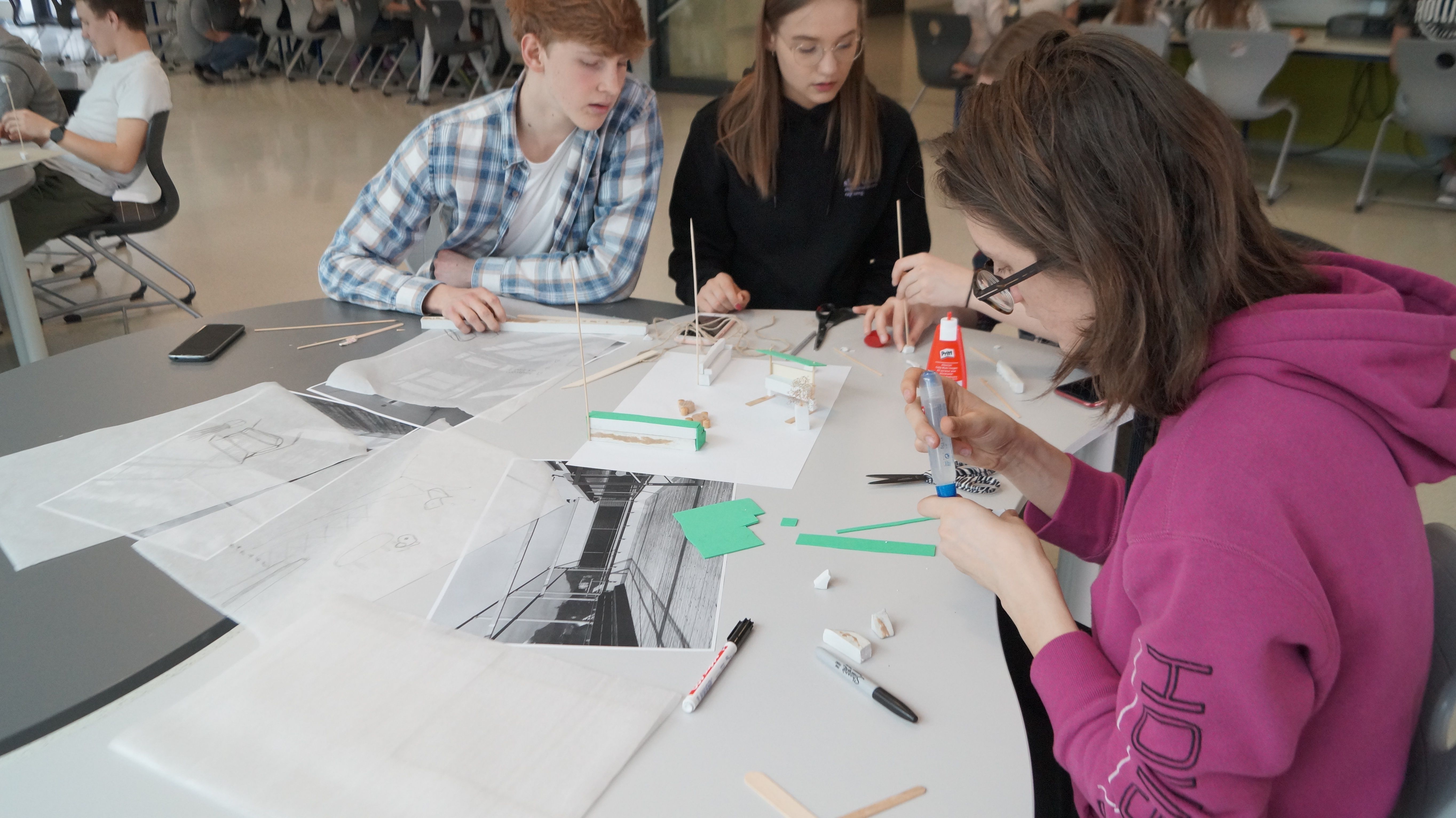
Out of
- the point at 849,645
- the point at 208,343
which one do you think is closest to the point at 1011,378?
the point at 849,645

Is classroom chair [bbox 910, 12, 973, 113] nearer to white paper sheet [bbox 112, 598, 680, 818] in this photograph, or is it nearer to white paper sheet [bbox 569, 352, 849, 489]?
white paper sheet [bbox 569, 352, 849, 489]

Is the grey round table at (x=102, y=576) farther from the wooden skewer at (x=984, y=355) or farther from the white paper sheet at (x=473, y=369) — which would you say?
the wooden skewer at (x=984, y=355)

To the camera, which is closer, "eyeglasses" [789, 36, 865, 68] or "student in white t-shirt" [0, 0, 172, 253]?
"eyeglasses" [789, 36, 865, 68]

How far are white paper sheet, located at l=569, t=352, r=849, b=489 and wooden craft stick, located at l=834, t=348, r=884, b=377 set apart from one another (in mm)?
38

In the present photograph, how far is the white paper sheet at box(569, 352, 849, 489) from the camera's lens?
128 centimetres

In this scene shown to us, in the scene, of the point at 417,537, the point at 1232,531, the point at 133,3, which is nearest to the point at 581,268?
the point at 417,537

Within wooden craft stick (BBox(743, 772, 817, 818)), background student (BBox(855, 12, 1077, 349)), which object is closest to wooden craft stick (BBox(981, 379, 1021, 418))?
background student (BBox(855, 12, 1077, 349))

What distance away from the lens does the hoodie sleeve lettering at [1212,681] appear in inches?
27.0

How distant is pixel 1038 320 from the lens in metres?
0.94

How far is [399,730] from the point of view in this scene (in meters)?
0.85

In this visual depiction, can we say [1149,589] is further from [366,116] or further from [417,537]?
[366,116]

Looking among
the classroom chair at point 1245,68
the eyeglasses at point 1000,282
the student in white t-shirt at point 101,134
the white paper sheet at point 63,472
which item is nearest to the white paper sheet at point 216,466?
the white paper sheet at point 63,472

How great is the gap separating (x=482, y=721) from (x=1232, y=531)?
0.63 m

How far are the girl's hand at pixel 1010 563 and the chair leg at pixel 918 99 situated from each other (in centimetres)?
515
